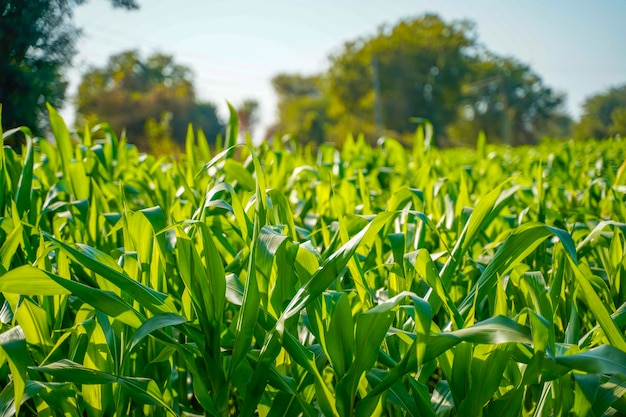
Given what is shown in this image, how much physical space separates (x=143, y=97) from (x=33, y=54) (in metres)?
38.2

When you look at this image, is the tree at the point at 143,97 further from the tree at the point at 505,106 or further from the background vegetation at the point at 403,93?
the tree at the point at 505,106

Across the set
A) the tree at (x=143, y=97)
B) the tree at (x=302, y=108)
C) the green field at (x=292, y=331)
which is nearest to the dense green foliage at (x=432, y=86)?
the tree at (x=302, y=108)

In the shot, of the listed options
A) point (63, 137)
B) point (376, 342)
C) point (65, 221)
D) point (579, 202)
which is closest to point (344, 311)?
point (376, 342)

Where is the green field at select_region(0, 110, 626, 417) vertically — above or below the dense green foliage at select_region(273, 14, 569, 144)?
below

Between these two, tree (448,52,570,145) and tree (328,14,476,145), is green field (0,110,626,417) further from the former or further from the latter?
tree (328,14,476,145)

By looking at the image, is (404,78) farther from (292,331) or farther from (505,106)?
(292,331)

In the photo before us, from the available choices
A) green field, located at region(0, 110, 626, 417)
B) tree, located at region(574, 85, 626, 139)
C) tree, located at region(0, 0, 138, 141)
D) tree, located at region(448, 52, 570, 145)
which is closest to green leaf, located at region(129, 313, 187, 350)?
green field, located at region(0, 110, 626, 417)

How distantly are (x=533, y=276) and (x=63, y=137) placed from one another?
4.82 ft

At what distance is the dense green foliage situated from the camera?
147ft

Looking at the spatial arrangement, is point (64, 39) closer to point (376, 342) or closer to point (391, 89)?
point (376, 342)

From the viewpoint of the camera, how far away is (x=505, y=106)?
41.3 m

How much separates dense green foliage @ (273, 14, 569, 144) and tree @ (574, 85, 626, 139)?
4026cm

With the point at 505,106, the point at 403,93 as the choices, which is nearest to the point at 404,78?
the point at 403,93

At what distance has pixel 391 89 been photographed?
4791cm
